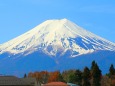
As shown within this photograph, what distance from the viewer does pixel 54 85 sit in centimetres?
10088

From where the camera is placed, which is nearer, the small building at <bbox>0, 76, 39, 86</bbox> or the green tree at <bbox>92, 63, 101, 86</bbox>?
the small building at <bbox>0, 76, 39, 86</bbox>

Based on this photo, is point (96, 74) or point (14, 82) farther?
point (96, 74)

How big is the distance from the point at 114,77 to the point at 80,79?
11.1 meters

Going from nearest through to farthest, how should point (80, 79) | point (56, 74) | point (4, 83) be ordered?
1. point (4, 83)
2. point (80, 79)
3. point (56, 74)

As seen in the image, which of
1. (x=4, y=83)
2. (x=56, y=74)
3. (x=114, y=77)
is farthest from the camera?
(x=56, y=74)

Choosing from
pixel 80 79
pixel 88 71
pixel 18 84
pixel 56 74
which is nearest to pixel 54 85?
pixel 80 79

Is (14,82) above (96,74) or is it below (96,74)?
below

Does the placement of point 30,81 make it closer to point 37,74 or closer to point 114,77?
point 114,77

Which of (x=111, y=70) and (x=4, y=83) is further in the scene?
(x=111, y=70)

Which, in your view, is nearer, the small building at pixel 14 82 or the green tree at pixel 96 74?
the small building at pixel 14 82

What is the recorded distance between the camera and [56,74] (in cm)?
13450

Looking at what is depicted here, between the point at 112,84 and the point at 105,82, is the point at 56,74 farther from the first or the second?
the point at 112,84

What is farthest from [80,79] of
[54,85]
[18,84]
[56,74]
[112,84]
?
[56,74]

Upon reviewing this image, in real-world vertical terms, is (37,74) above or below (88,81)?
above
